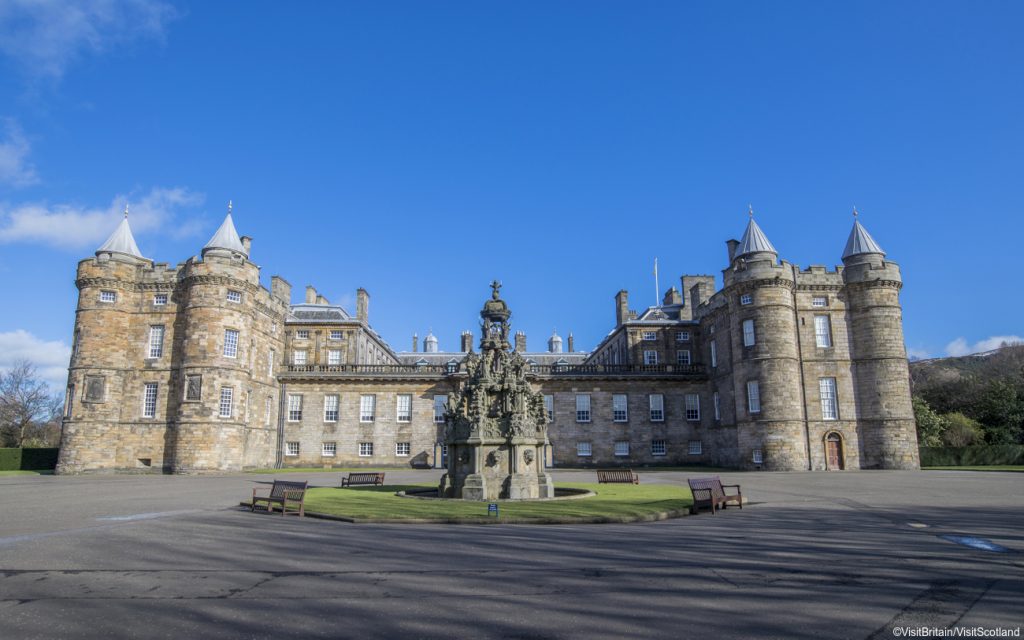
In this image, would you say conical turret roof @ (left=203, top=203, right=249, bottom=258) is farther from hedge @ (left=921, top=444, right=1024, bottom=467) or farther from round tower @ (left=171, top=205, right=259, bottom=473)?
hedge @ (left=921, top=444, right=1024, bottom=467)

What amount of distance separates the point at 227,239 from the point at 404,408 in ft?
56.3

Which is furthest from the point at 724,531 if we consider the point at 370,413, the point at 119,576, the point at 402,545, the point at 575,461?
the point at 370,413

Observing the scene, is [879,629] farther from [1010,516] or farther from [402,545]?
[1010,516]

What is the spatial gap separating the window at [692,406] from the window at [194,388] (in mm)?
33820

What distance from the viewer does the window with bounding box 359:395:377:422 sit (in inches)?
1839

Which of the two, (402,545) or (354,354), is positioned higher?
(354,354)

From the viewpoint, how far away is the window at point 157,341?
4055cm

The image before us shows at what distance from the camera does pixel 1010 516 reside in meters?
14.6

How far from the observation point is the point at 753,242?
138ft

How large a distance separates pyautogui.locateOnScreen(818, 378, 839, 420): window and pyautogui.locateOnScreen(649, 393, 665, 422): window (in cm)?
1119

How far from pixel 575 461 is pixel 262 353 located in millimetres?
24021

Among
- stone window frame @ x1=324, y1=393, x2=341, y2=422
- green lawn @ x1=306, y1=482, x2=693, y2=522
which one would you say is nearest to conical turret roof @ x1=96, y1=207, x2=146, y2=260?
stone window frame @ x1=324, y1=393, x2=341, y2=422

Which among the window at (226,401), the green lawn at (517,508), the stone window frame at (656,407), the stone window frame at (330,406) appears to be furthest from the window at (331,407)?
the green lawn at (517,508)

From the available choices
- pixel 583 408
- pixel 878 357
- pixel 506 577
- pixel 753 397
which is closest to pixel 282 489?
pixel 506 577
